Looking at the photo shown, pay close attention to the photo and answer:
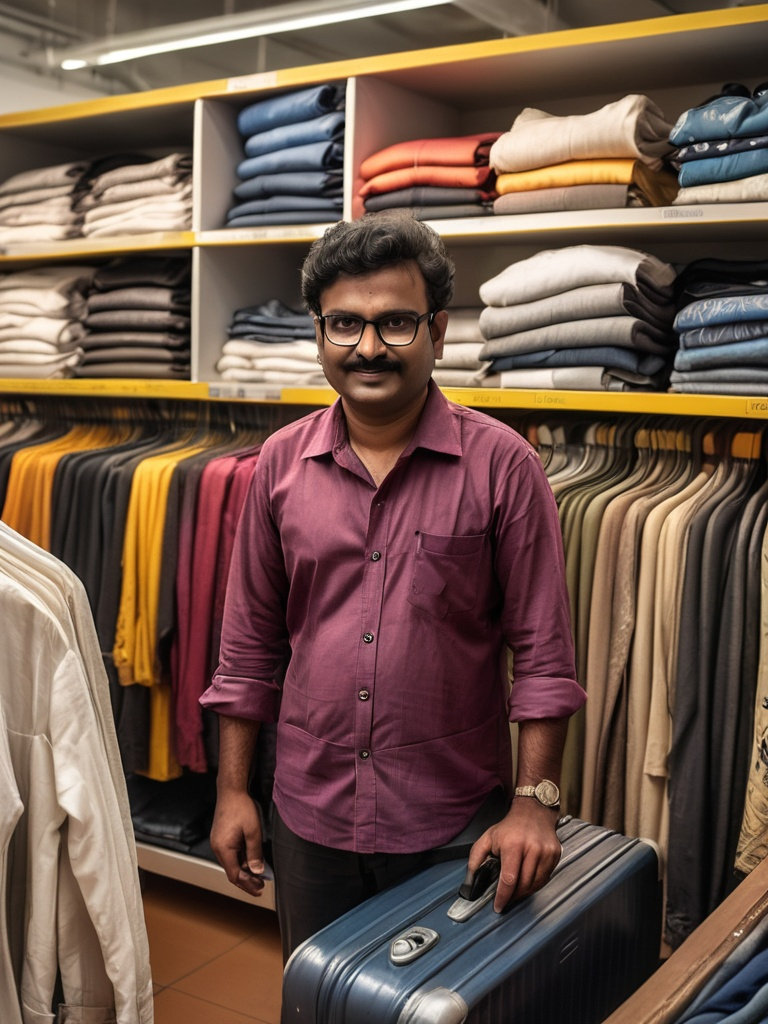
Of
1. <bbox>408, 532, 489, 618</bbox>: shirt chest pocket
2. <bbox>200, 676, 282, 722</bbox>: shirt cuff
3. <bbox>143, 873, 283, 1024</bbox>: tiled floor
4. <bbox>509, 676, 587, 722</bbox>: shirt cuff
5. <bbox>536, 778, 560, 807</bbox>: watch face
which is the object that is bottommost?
<bbox>143, 873, 283, 1024</bbox>: tiled floor

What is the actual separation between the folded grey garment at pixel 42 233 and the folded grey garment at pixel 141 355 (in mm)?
441

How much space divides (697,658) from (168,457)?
1.70 metres

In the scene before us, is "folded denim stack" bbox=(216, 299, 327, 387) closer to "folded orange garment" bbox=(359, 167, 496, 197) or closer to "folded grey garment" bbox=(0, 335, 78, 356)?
"folded orange garment" bbox=(359, 167, 496, 197)

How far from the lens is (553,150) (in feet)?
8.95

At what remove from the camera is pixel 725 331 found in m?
2.54

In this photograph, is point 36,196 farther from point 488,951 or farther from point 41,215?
point 488,951

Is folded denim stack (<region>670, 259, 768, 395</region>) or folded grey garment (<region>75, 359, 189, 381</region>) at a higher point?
folded denim stack (<region>670, 259, 768, 395</region>)

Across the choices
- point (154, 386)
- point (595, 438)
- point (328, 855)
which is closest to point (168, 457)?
point (154, 386)

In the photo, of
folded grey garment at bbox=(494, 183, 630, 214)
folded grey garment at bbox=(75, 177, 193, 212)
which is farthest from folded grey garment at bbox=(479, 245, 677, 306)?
folded grey garment at bbox=(75, 177, 193, 212)

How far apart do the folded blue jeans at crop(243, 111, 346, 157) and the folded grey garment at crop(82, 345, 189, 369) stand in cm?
69

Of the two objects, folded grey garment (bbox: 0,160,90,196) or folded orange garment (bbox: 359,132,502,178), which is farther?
folded grey garment (bbox: 0,160,90,196)

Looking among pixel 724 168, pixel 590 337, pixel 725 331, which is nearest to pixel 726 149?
pixel 724 168

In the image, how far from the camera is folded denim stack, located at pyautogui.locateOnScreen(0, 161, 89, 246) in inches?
150

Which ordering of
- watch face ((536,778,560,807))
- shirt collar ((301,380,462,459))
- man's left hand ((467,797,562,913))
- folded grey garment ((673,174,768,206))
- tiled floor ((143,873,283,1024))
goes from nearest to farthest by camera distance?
man's left hand ((467,797,562,913)) → watch face ((536,778,560,807)) → shirt collar ((301,380,462,459)) → folded grey garment ((673,174,768,206)) → tiled floor ((143,873,283,1024))
